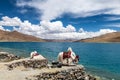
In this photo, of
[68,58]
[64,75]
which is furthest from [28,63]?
[64,75]

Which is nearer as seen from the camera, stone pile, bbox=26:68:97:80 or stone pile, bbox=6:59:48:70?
stone pile, bbox=26:68:97:80

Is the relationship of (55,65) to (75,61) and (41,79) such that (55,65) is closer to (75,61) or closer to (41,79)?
(75,61)

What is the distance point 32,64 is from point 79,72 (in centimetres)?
752

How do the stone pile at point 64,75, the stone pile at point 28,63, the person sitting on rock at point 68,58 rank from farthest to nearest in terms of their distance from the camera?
the stone pile at point 28,63, the person sitting on rock at point 68,58, the stone pile at point 64,75

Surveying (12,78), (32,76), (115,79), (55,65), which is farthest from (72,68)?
(115,79)

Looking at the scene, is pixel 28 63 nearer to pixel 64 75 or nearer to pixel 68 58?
pixel 68 58

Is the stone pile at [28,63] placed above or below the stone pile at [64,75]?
above

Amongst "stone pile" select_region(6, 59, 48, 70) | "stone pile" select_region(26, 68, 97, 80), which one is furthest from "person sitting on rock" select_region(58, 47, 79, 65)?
"stone pile" select_region(26, 68, 97, 80)

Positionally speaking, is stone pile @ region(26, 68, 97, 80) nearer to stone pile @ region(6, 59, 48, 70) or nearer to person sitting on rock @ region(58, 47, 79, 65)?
person sitting on rock @ region(58, 47, 79, 65)

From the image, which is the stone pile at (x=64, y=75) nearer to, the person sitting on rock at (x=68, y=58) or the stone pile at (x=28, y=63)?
the person sitting on rock at (x=68, y=58)

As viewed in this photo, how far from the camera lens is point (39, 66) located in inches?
1166

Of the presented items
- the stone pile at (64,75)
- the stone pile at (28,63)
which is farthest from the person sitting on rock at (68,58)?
the stone pile at (64,75)

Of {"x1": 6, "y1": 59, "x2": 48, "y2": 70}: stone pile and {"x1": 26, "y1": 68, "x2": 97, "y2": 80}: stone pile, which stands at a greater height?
{"x1": 6, "y1": 59, "x2": 48, "y2": 70}: stone pile

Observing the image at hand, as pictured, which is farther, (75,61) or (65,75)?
(75,61)
